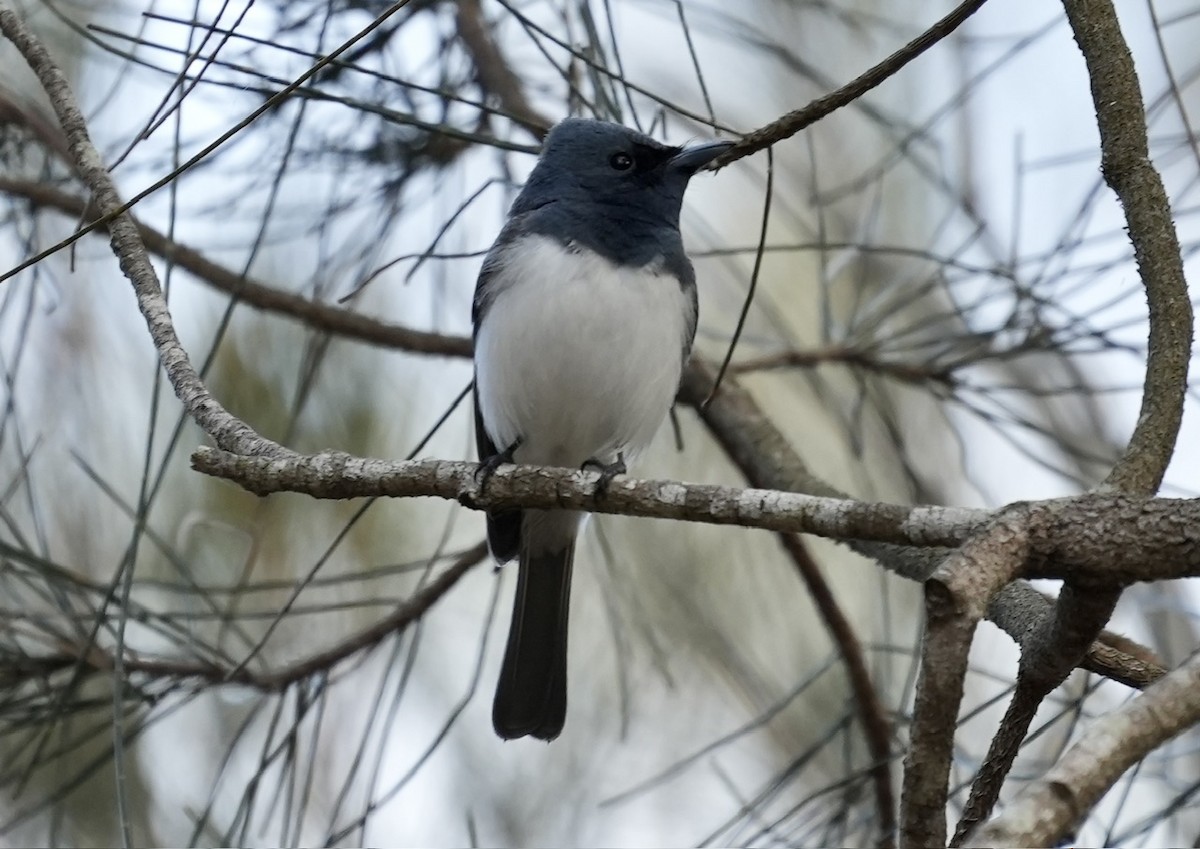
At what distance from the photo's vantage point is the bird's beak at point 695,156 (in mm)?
3248

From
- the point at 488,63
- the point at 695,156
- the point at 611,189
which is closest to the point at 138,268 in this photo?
the point at 611,189

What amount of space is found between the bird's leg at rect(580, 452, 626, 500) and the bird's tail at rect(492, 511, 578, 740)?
235 mm

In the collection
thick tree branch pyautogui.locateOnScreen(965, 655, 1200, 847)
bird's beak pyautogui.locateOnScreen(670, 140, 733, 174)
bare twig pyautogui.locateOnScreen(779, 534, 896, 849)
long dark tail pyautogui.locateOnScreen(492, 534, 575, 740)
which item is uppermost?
bird's beak pyautogui.locateOnScreen(670, 140, 733, 174)

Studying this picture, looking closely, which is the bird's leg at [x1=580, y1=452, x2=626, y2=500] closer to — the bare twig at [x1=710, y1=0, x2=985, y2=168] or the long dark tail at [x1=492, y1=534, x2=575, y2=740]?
the long dark tail at [x1=492, y1=534, x2=575, y2=740]

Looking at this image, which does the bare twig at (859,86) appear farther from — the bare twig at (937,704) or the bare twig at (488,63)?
the bare twig at (488,63)

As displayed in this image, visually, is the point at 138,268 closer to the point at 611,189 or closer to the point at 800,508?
the point at 800,508

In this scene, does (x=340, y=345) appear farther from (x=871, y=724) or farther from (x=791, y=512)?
(x=791, y=512)

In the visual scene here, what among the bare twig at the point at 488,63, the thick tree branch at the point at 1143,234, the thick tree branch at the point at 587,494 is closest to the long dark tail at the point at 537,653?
the bare twig at the point at 488,63

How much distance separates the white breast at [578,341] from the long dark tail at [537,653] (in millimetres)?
506

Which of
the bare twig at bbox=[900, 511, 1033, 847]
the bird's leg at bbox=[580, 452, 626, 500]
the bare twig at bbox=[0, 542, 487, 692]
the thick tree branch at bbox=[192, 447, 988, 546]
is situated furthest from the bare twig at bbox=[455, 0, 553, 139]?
the bare twig at bbox=[900, 511, 1033, 847]

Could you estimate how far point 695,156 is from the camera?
10.7 ft

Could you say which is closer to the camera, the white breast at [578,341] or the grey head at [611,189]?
the white breast at [578,341]

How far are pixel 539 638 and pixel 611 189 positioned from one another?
A: 1.16 meters

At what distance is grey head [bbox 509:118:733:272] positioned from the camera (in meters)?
3.17
